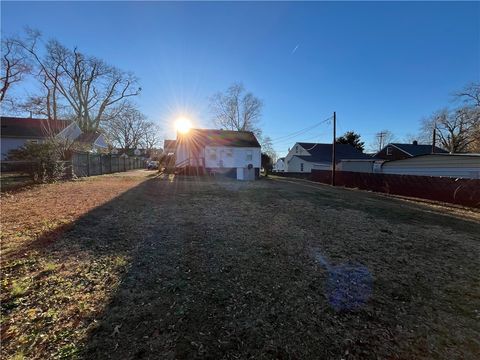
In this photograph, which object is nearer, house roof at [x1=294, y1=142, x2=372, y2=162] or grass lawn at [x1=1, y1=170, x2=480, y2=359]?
grass lawn at [x1=1, y1=170, x2=480, y2=359]

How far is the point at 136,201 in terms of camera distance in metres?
8.61

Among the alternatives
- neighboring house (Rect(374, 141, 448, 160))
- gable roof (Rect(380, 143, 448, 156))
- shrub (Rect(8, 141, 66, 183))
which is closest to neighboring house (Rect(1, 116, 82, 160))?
shrub (Rect(8, 141, 66, 183))

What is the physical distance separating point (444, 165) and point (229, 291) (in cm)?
1783

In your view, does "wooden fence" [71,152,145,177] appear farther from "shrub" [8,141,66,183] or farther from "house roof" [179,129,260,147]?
"house roof" [179,129,260,147]

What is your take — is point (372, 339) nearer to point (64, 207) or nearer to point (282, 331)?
point (282, 331)

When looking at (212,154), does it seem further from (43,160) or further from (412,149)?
(412,149)

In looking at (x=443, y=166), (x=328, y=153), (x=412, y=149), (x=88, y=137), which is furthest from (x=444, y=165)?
(x=88, y=137)

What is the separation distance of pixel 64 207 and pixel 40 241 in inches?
119

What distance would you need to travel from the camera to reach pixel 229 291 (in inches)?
121

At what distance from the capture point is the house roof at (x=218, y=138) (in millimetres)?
25375

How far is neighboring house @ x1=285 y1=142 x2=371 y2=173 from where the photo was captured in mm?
36000

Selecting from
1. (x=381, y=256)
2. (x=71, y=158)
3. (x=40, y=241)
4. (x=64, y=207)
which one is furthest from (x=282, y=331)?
(x=71, y=158)

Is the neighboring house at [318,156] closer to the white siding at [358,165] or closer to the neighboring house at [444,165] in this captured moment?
the white siding at [358,165]

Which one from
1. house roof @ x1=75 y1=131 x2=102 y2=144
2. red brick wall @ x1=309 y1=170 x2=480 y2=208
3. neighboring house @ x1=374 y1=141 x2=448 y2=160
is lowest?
red brick wall @ x1=309 y1=170 x2=480 y2=208
